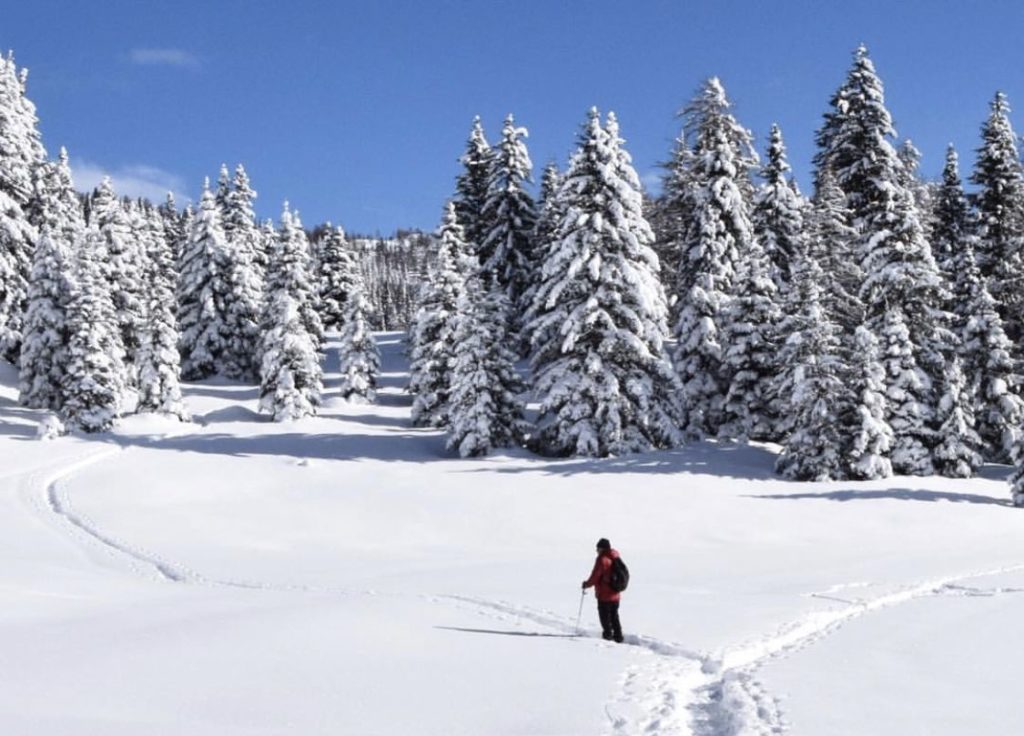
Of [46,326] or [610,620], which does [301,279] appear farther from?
[610,620]

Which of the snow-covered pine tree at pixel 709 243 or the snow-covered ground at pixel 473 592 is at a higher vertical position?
the snow-covered pine tree at pixel 709 243

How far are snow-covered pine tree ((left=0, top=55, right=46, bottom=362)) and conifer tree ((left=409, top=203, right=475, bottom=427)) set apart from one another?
76.0 feet

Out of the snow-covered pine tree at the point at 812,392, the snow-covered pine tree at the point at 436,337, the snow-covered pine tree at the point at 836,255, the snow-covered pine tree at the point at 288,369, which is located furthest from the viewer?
the snow-covered pine tree at the point at 288,369

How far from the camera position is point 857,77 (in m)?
45.6

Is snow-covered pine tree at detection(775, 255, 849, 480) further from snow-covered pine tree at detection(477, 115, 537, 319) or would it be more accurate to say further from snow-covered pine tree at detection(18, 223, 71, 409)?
snow-covered pine tree at detection(18, 223, 71, 409)

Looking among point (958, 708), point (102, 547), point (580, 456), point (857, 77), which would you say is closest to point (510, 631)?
point (958, 708)

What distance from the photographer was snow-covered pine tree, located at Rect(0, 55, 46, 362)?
51781 mm

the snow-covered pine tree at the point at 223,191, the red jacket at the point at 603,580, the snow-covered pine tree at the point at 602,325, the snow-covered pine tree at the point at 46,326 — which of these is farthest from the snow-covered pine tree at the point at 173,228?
the red jacket at the point at 603,580

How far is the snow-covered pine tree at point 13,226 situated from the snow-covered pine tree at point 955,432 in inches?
1890

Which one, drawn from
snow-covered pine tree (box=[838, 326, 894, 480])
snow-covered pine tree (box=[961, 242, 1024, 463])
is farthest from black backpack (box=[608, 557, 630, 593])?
snow-covered pine tree (box=[961, 242, 1024, 463])

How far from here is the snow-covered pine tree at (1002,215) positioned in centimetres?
4259

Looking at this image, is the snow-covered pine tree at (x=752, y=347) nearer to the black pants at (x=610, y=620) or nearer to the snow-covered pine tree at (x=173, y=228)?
the black pants at (x=610, y=620)

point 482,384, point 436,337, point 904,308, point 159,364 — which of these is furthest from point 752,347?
point 159,364

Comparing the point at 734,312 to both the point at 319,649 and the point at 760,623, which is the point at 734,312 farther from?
the point at 319,649
